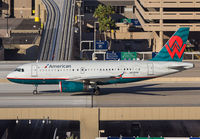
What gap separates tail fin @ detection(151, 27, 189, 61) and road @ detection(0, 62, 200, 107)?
15.6 feet

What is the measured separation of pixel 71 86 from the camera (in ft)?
176

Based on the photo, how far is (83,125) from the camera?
47125 millimetres

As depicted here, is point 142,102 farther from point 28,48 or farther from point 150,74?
point 28,48

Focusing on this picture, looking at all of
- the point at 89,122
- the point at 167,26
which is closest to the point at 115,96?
the point at 89,122

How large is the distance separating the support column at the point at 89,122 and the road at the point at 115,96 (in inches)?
149

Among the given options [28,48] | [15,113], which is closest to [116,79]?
[15,113]

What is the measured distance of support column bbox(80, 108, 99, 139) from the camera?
47250 millimetres

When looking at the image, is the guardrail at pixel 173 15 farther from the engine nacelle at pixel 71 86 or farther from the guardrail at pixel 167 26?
the engine nacelle at pixel 71 86

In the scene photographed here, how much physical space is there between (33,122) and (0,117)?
13555mm

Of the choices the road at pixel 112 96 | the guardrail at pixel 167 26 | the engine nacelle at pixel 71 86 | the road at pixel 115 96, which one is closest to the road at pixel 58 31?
the guardrail at pixel 167 26

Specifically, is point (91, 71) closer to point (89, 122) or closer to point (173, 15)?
point (89, 122)

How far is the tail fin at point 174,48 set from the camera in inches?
2301

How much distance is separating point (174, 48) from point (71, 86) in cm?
1547

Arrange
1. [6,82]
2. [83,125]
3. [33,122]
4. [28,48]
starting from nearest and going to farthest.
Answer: [83,125] → [33,122] → [6,82] → [28,48]
